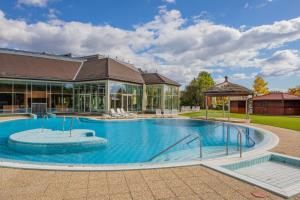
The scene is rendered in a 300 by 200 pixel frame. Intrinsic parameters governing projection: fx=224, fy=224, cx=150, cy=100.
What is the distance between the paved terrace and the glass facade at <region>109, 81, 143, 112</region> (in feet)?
59.9

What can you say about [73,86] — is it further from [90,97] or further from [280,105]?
[280,105]

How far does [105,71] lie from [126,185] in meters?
20.2

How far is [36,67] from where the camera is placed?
2431 cm

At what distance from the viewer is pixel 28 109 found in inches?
900

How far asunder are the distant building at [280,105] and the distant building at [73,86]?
11.7m

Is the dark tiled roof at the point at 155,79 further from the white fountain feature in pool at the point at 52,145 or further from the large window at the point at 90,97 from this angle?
the white fountain feature in pool at the point at 52,145

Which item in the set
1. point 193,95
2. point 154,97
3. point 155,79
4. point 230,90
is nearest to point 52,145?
point 230,90

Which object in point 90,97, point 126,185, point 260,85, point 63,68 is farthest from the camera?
point 260,85

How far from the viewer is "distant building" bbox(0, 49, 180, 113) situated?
880 inches

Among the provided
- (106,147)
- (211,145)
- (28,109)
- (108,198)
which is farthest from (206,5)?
(28,109)

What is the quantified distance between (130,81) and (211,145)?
1599cm

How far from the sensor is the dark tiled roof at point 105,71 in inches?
919

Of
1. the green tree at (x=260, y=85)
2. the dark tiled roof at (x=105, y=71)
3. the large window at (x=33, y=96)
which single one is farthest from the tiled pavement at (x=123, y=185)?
the green tree at (x=260, y=85)

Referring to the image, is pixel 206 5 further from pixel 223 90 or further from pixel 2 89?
pixel 2 89
